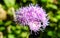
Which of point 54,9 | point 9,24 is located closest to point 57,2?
point 54,9

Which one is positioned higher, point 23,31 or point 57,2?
point 57,2

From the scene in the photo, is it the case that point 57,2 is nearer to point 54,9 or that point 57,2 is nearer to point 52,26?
point 54,9

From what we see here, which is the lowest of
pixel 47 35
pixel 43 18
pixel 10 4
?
pixel 47 35
